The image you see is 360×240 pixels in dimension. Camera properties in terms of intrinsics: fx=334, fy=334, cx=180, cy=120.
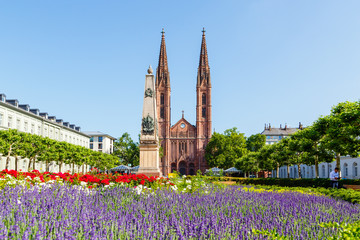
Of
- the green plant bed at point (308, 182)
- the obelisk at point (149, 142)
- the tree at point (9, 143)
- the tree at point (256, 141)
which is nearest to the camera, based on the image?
the obelisk at point (149, 142)

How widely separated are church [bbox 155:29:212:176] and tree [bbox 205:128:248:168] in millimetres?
4217

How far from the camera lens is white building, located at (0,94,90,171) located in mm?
48812

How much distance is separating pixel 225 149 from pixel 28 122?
5297 cm

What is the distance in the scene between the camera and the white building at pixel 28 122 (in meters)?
48.8

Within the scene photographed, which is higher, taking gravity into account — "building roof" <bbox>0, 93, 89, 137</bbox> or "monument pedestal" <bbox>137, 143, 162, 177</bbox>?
A: "building roof" <bbox>0, 93, 89, 137</bbox>

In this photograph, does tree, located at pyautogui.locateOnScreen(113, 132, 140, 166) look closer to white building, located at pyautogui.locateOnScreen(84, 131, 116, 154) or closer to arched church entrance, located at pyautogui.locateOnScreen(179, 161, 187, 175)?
white building, located at pyautogui.locateOnScreen(84, 131, 116, 154)

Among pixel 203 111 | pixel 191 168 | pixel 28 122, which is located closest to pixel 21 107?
pixel 28 122

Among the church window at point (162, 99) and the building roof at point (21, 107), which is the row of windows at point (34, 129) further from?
the church window at point (162, 99)

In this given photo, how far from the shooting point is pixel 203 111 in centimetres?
10156

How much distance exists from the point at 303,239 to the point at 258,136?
107091 millimetres

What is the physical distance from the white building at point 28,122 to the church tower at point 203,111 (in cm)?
3674

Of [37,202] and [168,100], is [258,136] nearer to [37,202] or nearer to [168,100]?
[168,100]

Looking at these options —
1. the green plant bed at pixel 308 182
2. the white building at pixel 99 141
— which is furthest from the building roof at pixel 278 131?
the green plant bed at pixel 308 182

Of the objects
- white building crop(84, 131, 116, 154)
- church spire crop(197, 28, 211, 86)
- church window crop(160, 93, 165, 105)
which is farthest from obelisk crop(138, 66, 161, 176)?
white building crop(84, 131, 116, 154)
